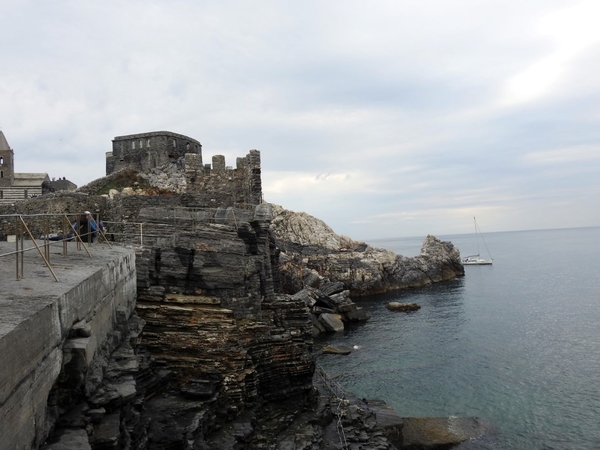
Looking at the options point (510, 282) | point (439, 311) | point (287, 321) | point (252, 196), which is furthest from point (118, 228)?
point (510, 282)

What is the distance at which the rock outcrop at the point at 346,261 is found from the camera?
211 feet

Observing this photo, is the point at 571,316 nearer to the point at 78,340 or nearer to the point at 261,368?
the point at 261,368

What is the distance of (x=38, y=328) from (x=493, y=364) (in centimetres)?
3303

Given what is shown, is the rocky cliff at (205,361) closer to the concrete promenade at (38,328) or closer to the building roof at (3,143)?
the concrete promenade at (38,328)

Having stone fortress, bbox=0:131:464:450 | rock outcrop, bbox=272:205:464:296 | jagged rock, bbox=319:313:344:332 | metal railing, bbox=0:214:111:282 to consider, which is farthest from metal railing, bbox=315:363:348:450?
rock outcrop, bbox=272:205:464:296

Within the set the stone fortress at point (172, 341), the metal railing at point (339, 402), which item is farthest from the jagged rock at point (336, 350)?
the stone fortress at point (172, 341)

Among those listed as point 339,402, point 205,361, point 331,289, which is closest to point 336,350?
point 339,402

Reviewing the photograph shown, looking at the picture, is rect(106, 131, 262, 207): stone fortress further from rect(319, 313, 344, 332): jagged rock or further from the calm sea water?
rect(319, 313, 344, 332): jagged rock

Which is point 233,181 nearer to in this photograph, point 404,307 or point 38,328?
point 38,328

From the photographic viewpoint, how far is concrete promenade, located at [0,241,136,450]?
16.4ft

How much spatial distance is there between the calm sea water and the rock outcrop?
333 inches

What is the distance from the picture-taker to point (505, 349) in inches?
1400

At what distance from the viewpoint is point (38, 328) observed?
5773 millimetres

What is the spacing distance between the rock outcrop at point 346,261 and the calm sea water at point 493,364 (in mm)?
8468
